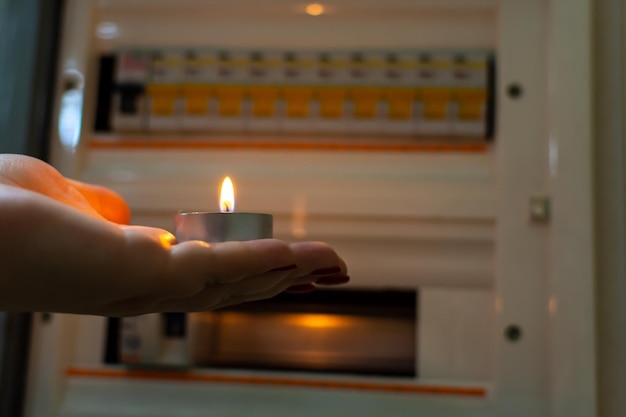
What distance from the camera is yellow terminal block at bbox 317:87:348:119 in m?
1.14

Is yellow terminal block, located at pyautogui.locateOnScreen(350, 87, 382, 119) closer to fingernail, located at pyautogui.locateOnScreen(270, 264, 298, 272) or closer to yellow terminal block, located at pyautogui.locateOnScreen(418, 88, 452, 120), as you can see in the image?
yellow terminal block, located at pyautogui.locateOnScreen(418, 88, 452, 120)

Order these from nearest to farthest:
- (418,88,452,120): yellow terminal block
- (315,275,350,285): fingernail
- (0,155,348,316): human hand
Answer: (0,155,348,316): human hand < (315,275,350,285): fingernail < (418,88,452,120): yellow terminal block

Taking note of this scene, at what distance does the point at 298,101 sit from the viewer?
1146 mm

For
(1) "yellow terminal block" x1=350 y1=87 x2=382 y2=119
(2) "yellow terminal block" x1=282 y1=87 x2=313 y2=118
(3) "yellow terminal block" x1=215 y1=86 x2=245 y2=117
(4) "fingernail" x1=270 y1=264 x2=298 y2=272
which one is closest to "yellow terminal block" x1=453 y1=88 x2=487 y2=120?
(1) "yellow terminal block" x1=350 y1=87 x2=382 y2=119

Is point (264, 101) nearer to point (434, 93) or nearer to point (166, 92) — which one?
point (166, 92)

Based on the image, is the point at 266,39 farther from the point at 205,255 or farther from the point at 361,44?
the point at 205,255

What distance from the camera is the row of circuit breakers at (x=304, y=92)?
112 cm

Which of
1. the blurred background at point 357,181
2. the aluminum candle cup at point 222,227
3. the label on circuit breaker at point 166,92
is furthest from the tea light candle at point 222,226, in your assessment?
the label on circuit breaker at point 166,92

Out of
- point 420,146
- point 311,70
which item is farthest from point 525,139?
point 311,70

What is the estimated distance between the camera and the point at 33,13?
114 cm

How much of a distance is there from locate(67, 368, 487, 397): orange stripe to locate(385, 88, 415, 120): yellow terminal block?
0.49 metres

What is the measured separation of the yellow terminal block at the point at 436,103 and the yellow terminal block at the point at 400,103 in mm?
25

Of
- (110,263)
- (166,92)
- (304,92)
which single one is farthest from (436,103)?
(110,263)

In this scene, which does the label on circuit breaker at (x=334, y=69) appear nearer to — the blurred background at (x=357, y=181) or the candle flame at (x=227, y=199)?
the blurred background at (x=357, y=181)
